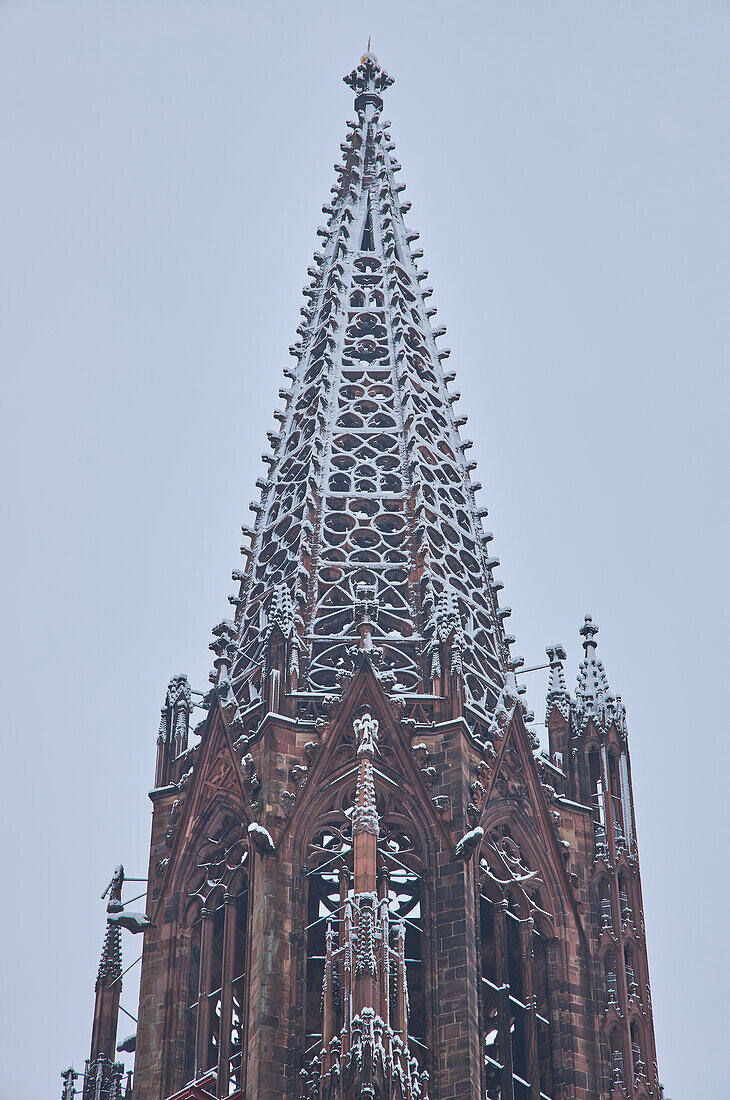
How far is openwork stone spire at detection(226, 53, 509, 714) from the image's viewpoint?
65750mm

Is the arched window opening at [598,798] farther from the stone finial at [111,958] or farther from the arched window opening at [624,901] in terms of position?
the stone finial at [111,958]

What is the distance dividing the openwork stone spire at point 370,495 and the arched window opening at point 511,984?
4.22 metres

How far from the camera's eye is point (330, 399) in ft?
237

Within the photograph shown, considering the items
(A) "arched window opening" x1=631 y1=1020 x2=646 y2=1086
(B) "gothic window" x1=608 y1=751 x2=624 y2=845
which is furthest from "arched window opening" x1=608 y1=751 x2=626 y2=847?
(A) "arched window opening" x1=631 y1=1020 x2=646 y2=1086

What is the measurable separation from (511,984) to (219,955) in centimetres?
580

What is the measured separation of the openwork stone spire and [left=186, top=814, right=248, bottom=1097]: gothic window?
13.2ft

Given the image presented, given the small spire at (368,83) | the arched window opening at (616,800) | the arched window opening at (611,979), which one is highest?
the small spire at (368,83)

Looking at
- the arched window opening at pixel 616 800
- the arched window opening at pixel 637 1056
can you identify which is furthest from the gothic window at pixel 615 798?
the arched window opening at pixel 637 1056

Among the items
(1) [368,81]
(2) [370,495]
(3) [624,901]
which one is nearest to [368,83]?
(1) [368,81]

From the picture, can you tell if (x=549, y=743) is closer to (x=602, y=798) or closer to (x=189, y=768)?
(x=602, y=798)

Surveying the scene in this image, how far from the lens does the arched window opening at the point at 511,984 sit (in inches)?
2340

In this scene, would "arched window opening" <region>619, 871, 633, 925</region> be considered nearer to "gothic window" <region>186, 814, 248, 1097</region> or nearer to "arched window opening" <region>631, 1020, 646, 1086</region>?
"arched window opening" <region>631, 1020, 646, 1086</region>

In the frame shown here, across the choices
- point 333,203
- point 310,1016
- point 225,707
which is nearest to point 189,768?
point 225,707

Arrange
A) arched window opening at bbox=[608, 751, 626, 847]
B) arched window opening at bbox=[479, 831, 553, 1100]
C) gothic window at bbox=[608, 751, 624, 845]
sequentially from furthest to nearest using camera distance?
gothic window at bbox=[608, 751, 624, 845], arched window opening at bbox=[608, 751, 626, 847], arched window opening at bbox=[479, 831, 553, 1100]
